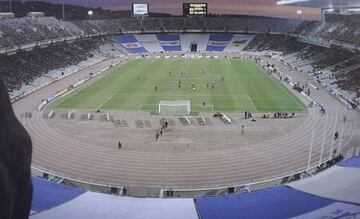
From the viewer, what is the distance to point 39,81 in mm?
69875

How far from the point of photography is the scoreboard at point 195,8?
12231 centimetres

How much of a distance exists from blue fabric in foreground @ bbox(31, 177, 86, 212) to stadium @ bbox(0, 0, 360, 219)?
0.17 feet

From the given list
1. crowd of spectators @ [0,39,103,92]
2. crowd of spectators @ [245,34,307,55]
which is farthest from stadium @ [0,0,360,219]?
crowd of spectators @ [245,34,307,55]

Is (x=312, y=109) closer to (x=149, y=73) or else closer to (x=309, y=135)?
(x=309, y=135)

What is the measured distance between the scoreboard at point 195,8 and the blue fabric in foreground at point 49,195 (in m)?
102

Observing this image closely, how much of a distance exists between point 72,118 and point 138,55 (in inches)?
2555

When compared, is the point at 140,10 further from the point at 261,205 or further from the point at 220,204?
the point at 261,205

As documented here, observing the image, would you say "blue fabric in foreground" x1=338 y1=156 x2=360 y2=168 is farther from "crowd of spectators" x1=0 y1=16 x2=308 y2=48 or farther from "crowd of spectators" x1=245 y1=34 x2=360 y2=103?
"crowd of spectators" x1=0 y1=16 x2=308 y2=48

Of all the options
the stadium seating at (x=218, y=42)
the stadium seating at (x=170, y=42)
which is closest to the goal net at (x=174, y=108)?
the stadium seating at (x=170, y=42)

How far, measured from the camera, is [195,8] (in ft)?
402

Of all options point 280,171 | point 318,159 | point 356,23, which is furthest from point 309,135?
→ point 356,23

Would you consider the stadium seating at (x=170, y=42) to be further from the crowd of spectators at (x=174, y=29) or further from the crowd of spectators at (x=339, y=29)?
the crowd of spectators at (x=339, y=29)

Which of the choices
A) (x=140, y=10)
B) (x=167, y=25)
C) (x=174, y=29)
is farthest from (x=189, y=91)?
(x=167, y=25)

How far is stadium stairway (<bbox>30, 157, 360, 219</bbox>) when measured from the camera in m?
20.3
